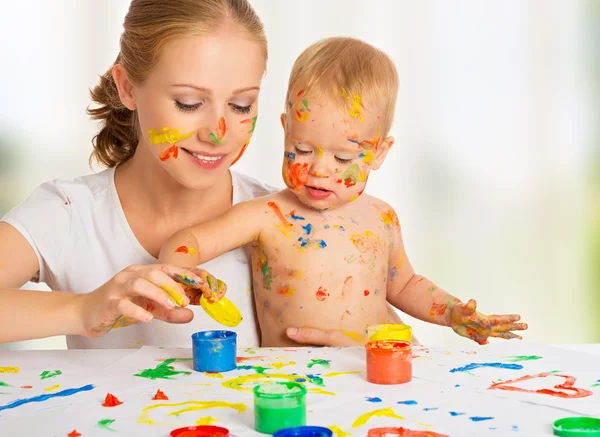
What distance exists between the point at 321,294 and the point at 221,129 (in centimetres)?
50

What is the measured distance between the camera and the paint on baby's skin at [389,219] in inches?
85.6

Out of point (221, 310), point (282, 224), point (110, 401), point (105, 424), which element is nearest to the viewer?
point (105, 424)

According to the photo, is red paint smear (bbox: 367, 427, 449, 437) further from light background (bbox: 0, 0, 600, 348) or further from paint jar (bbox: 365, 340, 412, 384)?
light background (bbox: 0, 0, 600, 348)

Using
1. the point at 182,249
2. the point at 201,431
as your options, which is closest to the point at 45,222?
the point at 182,249

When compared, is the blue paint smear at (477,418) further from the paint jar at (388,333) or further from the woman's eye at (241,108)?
the woman's eye at (241,108)

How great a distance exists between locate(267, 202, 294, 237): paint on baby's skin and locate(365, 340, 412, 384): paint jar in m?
0.65

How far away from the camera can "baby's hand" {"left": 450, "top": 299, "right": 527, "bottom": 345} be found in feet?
5.97

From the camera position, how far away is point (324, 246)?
205 centimetres

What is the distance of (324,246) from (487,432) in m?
0.94

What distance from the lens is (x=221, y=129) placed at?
1.83 m

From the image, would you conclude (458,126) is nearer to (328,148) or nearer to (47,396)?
(328,148)

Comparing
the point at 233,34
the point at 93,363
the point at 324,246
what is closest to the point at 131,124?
the point at 233,34

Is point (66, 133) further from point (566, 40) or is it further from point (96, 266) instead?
point (566, 40)

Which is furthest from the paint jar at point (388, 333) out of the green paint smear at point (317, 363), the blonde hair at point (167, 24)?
the blonde hair at point (167, 24)
